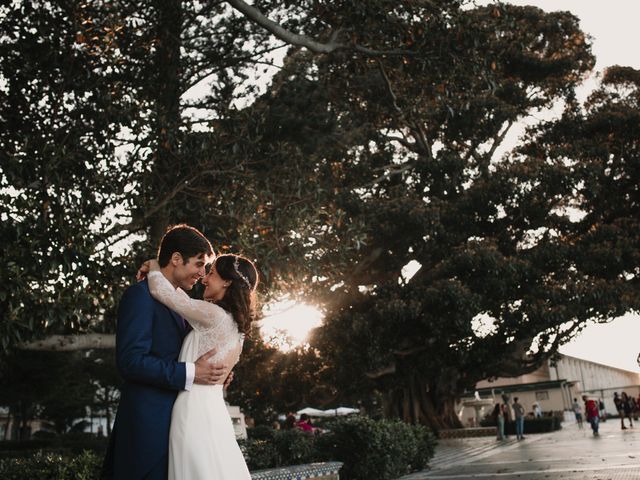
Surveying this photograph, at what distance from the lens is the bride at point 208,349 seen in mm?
2924

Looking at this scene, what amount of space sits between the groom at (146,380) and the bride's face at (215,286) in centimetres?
29

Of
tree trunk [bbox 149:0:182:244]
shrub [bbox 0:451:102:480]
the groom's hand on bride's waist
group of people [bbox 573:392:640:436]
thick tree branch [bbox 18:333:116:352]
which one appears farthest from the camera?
group of people [bbox 573:392:640:436]

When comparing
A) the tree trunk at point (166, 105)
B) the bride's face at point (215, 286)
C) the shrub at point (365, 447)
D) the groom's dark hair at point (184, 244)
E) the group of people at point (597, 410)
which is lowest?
the group of people at point (597, 410)

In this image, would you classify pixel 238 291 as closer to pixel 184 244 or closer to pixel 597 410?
pixel 184 244

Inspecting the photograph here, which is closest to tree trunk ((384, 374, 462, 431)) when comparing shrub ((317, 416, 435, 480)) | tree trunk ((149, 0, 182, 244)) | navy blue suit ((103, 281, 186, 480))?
shrub ((317, 416, 435, 480))

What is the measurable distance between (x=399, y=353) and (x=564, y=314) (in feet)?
16.2

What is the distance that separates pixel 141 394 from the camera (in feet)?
9.73

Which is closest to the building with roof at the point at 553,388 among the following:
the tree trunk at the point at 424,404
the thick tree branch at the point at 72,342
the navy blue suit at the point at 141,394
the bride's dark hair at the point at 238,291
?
the tree trunk at the point at 424,404

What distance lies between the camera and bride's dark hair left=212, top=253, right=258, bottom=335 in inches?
132

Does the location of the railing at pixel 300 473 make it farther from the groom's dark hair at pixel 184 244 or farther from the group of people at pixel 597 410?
the group of people at pixel 597 410

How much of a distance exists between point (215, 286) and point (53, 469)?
4192mm

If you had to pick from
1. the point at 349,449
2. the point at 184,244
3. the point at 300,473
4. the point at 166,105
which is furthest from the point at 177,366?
the point at 349,449

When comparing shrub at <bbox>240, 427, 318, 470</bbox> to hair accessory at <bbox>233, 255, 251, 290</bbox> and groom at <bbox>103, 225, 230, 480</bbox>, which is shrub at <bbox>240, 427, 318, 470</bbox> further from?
groom at <bbox>103, 225, 230, 480</bbox>

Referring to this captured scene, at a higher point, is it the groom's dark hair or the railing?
the groom's dark hair
